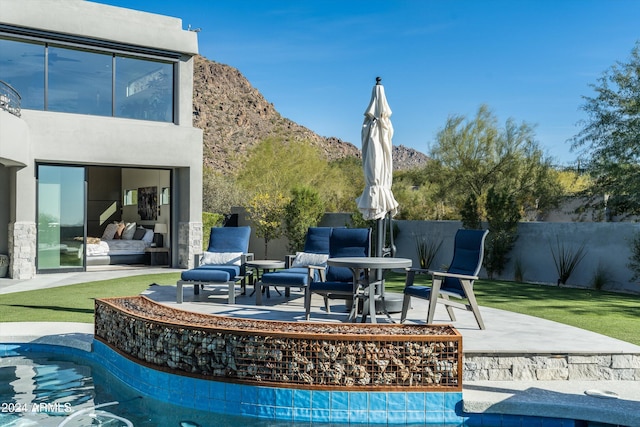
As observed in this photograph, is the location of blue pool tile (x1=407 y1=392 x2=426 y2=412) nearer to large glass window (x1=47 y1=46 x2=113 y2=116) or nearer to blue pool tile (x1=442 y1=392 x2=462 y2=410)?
blue pool tile (x1=442 y1=392 x2=462 y2=410)

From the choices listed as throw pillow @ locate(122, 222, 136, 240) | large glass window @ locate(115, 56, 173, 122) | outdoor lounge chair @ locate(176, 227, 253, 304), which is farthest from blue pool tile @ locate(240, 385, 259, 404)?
throw pillow @ locate(122, 222, 136, 240)

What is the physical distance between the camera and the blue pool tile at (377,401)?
4609 millimetres

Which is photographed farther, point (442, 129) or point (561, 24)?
point (442, 129)

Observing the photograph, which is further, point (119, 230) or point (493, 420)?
point (119, 230)

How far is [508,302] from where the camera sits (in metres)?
9.41

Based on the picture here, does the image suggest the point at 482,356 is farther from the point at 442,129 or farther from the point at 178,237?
the point at 442,129

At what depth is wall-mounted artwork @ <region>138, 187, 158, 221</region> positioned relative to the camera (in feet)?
57.4

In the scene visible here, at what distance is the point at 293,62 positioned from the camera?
3622 cm

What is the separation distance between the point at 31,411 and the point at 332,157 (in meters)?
46.8

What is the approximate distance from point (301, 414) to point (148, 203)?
1440 centimetres

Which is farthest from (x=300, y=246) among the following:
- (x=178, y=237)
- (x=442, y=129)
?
(x=442, y=129)

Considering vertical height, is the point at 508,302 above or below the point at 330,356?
below

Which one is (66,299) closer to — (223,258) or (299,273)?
(223,258)

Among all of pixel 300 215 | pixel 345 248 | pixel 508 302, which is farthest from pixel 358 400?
pixel 300 215
